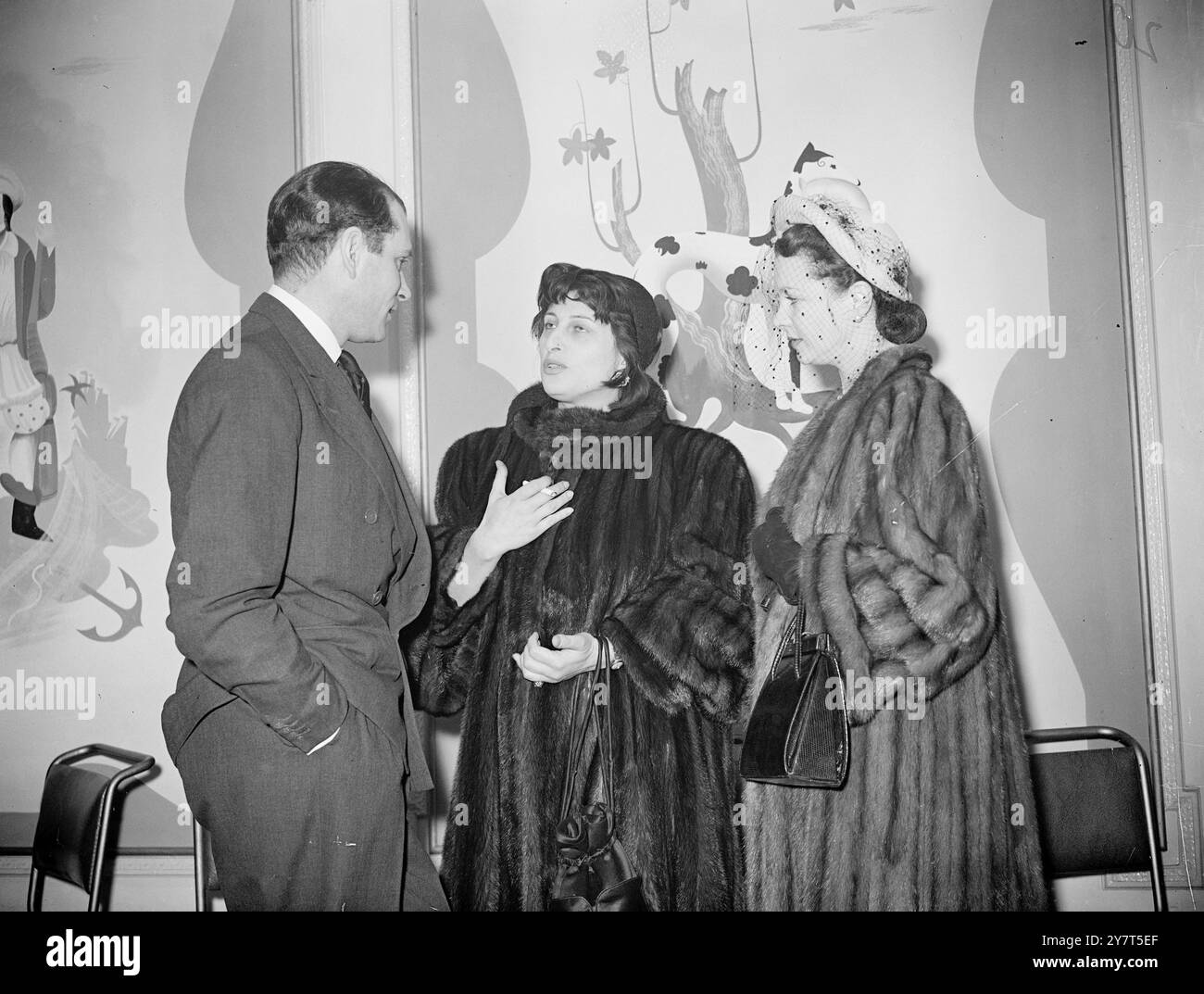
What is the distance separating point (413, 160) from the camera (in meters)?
2.44

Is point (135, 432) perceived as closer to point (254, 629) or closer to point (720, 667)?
point (254, 629)

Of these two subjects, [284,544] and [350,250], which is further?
[350,250]

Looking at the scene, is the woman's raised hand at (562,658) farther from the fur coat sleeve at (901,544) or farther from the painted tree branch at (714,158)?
the painted tree branch at (714,158)

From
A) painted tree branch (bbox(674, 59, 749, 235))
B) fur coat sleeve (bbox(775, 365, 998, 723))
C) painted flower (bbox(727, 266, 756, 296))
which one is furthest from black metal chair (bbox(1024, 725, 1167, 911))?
painted tree branch (bbox(674, 59, 749, 235))

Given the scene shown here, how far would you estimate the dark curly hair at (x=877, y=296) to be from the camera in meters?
2.23

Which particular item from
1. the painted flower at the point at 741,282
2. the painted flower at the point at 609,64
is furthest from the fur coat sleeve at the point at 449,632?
the painted flower at the point at 609,64

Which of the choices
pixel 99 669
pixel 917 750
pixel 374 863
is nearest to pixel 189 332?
pixel 99 669

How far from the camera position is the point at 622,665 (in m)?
2.27

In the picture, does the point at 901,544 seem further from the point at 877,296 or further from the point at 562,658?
the point at 562,658

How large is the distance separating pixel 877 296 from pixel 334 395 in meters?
1.06

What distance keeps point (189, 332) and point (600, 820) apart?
133cm

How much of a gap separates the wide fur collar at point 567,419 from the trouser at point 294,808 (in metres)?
0.73

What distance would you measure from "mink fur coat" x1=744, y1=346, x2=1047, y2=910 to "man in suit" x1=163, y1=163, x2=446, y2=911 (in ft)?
2.59

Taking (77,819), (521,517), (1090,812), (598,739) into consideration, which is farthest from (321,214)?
(1090,812)
